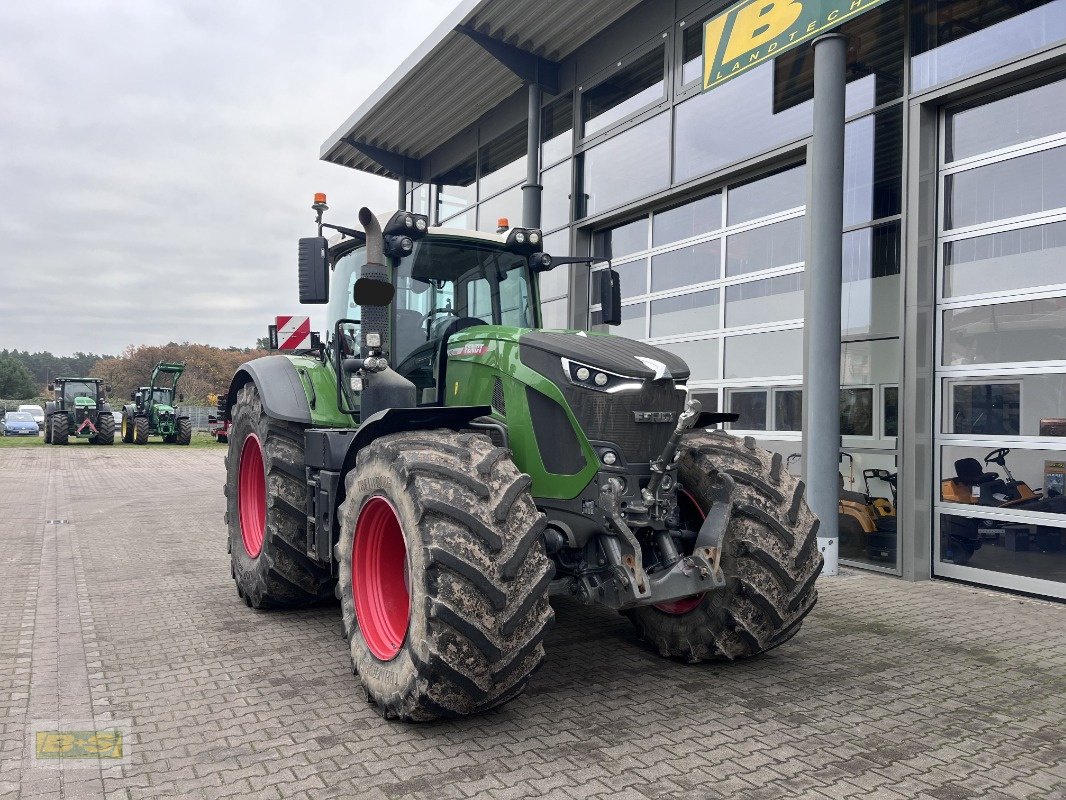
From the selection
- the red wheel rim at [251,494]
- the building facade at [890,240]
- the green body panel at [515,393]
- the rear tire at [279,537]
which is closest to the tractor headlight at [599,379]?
the green body panel at [515,393]

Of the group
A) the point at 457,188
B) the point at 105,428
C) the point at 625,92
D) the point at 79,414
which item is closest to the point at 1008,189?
the point at 625,92

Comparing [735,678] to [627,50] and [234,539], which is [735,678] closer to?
[234,539]

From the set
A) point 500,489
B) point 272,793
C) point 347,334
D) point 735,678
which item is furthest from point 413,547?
point 347,334

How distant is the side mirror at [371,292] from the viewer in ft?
14.1

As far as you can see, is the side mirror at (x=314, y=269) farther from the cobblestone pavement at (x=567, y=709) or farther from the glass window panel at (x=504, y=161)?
the glass window panel at (x=504, y=161)

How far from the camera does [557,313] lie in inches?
464

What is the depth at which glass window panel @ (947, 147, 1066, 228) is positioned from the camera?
6.34 metres

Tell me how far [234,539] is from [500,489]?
352cm

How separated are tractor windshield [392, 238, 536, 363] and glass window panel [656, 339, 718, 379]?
13.6 feet

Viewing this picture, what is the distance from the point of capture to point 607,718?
145 inches

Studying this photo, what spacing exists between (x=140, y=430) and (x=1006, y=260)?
91.2ft

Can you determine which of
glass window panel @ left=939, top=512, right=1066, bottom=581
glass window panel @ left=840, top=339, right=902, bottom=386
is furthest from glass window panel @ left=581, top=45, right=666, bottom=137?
glass window panel @ left=939, top=512, right=1066, bottom=581

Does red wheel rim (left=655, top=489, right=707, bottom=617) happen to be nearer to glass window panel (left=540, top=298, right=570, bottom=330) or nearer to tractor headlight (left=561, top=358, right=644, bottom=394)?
tractor headlight (left=561, top=358, right=644, bottom=394)

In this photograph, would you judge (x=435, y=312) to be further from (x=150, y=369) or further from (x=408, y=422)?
(x=150, y=369)
